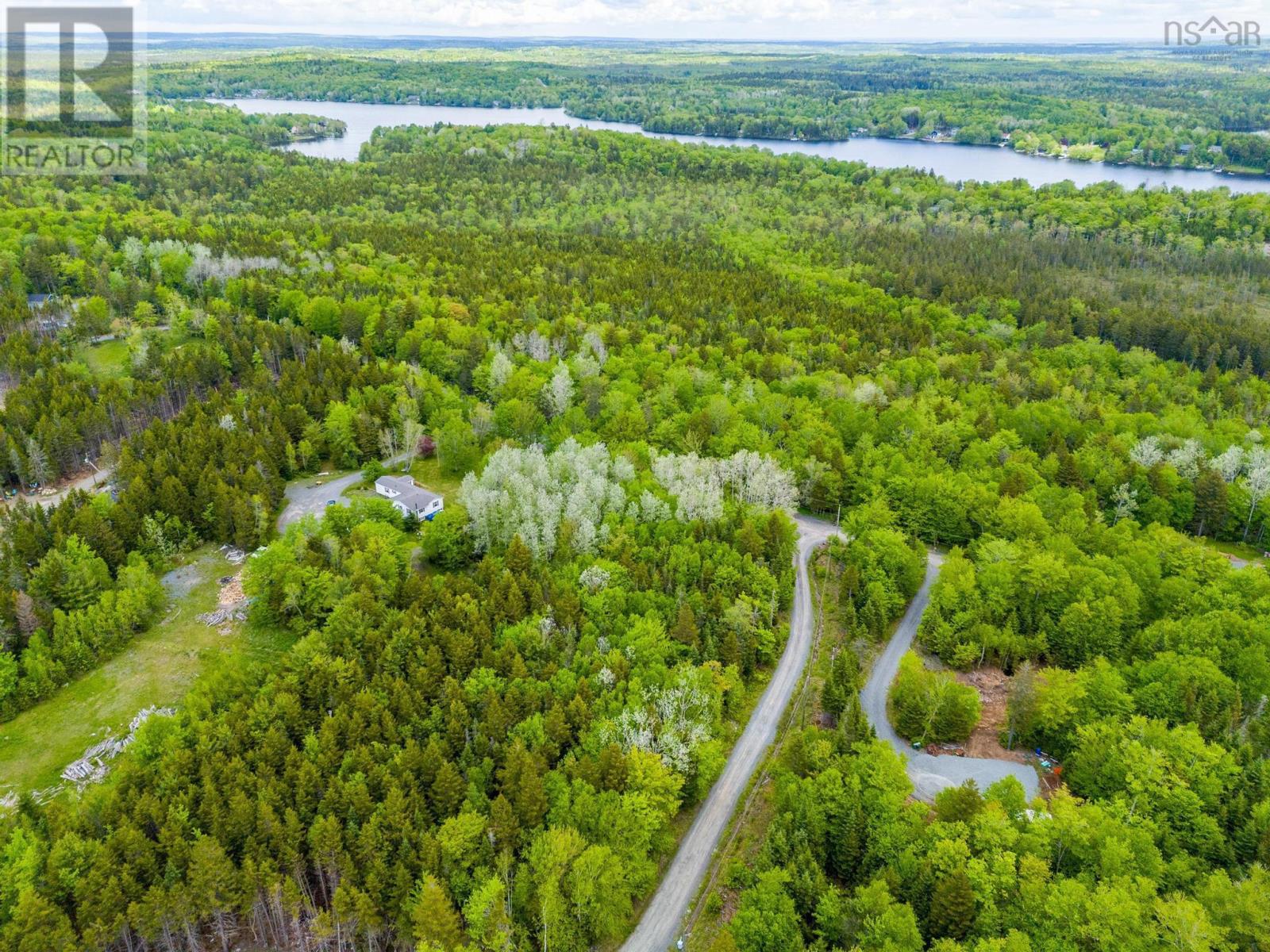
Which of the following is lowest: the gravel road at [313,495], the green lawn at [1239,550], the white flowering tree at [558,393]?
the green lawn at [1239,550]

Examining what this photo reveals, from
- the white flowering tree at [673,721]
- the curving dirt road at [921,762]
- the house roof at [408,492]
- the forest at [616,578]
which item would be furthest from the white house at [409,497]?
the curving dirt road at [921,762]

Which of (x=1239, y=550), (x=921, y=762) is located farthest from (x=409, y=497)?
(x=1239, y=550)

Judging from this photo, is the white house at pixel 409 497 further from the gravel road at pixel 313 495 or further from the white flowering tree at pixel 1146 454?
the white flowering tree at pixel 1146 454

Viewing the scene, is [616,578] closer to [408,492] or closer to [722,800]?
[722,800]

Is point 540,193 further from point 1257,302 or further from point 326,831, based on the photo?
point 326,831

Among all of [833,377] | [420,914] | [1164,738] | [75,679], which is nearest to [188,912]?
[420,914]

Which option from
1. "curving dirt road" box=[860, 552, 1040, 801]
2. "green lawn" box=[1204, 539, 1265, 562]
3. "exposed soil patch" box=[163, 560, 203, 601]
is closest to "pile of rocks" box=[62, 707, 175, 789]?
"exposed soil patch" box=[163, 560, 203, 601]
